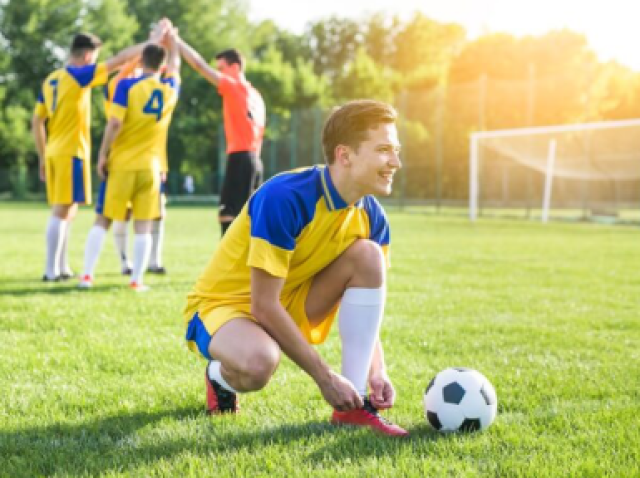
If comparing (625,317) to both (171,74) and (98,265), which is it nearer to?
(171,74)

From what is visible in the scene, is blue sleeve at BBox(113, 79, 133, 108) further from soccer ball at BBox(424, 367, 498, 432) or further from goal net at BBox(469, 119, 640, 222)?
goal net at BBox(469, 119, 640, 222)

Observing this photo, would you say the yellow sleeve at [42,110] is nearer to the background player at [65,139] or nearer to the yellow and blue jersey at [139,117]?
the background player at [65,139]

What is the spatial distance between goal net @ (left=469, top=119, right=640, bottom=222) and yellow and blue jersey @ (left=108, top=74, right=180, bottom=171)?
45.6 feet

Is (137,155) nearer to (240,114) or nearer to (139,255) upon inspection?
(139,255)

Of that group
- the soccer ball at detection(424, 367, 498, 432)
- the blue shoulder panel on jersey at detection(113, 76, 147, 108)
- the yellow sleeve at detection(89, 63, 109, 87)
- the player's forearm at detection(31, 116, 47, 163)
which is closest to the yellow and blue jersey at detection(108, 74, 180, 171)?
the blue shoulder panel on jersey at detection(113, 76, 147, 108)

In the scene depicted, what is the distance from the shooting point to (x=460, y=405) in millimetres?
2805

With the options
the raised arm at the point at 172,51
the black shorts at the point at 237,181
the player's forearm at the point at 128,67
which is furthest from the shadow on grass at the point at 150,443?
the black shorts at the point at 237,181

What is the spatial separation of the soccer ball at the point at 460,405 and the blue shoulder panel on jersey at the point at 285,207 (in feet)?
2.71

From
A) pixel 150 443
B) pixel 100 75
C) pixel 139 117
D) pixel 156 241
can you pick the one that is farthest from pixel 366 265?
pixel 156 241

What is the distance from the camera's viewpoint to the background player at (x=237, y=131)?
7.41 meters

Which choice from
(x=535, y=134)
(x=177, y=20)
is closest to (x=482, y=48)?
(x=177, y=20)

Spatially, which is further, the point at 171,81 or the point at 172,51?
the point at 171,81

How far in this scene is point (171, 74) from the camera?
22.1ft

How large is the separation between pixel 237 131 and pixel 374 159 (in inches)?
198
